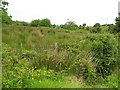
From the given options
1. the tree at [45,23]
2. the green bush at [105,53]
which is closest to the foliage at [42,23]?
the tree at [45,23]

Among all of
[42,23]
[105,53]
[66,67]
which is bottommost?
[66,67]

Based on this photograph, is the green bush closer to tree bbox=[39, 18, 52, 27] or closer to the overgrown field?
the overgrown field

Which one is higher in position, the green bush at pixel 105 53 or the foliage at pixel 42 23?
the foliage at pixel 42 23

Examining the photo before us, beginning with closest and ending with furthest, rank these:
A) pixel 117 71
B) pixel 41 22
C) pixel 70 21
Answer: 1. pixel 117 71
2. pixel 70 21
3. pixel 41 22

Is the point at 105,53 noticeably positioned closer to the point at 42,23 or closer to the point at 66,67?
the point at 66,67

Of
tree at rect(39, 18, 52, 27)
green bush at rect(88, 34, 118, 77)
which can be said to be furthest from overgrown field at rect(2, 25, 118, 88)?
tree at rect(39, 18, 52, 27)

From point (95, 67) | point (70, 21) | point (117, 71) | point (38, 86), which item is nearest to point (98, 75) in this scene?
point (95, 67)

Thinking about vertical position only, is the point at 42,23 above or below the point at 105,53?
above

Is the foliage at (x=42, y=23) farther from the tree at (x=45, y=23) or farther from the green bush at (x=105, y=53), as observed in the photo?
the green bush at (x=105, y=53)

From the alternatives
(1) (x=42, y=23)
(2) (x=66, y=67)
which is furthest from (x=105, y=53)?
(1) (x=42, y=23)

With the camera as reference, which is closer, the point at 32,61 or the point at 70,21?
the point at 32,61

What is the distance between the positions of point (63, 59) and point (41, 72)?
154cm

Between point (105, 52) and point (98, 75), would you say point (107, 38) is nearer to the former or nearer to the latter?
point (105, 52)

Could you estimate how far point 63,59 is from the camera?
8.70 meters
